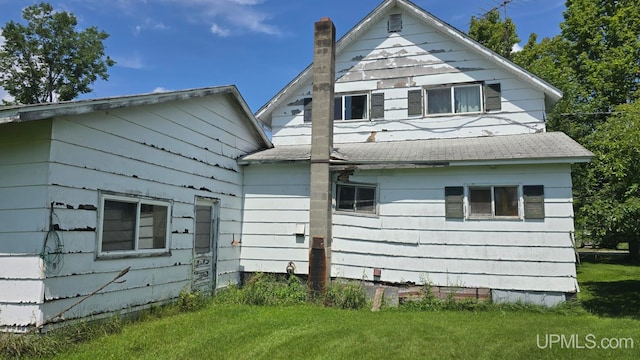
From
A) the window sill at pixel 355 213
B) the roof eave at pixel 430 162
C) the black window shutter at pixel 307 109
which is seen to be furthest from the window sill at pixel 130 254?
the black window shutter at pixel 307 109

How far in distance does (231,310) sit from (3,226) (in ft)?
13.0

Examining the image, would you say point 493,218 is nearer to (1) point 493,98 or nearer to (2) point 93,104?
(1) point 493,98

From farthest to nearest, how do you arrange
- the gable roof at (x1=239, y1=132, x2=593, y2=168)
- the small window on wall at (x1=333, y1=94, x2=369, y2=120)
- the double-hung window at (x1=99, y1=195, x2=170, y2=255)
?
1. the small window on wall at (x1=333, y1=94, x2=369, y2=120)
2. the gable roof at (x1=239, y1=132, x2=593, y2=168)
3. the double-hung window at (x1=99, y1=195, x2=170, y2=255)

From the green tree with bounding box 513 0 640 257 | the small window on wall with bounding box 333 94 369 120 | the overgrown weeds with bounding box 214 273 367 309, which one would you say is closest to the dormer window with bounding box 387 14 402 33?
the small window on wall with bounding box 333 94 369 120

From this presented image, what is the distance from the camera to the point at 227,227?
33.1ft

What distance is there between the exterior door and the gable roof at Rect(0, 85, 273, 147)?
2.27 m

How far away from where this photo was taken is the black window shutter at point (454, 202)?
9227mm

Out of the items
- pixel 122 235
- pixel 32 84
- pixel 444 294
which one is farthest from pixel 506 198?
pixel 32 84

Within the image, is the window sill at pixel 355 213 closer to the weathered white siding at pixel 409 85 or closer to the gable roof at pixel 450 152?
the gable roof at pixel 450 152

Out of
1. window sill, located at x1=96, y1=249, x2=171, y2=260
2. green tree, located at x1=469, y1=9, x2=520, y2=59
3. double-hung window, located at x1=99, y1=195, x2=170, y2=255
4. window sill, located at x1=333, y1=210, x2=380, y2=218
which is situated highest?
green tree, located at x1=469, y1=9, x2=520, y2=59

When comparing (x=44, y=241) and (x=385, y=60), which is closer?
(x=44, y=241)

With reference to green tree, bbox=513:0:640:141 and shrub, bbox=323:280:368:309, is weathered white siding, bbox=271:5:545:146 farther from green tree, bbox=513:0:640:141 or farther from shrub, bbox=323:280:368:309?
green tree, bbox=513:0:640:141

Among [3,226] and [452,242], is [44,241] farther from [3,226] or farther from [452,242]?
[452,242]

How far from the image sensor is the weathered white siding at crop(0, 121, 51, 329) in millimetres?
5582
